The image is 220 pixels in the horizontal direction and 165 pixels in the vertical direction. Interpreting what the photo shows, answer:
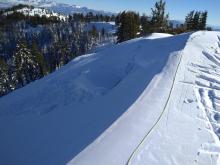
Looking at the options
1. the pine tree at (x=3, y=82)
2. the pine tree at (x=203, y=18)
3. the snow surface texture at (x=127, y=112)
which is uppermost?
the pine tree at (x=203, y=18)

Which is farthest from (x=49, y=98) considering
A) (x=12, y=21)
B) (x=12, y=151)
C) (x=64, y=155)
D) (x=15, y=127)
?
(x=12, y=21)

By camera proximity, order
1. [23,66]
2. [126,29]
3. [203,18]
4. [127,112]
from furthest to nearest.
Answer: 1. [203,18]
2. [23,66]
3. [126,29]
4. [127,112]

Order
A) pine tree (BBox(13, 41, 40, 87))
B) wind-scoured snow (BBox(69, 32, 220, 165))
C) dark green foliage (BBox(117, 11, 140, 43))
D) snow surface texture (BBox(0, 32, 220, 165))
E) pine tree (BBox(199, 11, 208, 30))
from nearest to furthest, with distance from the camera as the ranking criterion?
wind-scoured snow (BBox(69, 32, 220, 165)), snow surface texture (BBox(0, 32, 220, 165)), dark green foliage (BBox(117, 11, 140, 43)), pine tree (BBox(13, 41, 40, 87)), pine tree (BBox(199, 11, 208, 30))

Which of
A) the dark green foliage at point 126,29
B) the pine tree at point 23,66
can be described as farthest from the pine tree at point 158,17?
the pine tree at point 23,66

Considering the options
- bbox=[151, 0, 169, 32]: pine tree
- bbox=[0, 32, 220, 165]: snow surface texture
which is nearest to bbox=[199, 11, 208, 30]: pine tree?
bbox=[151, 0, 169, 32]: pine tree

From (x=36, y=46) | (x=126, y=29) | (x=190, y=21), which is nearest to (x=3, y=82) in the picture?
(x=36, y=46)

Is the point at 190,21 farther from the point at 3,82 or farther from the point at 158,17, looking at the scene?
the point at 3,82

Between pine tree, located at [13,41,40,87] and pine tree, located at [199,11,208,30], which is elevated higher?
pine tree, located at [199,11,208,30]

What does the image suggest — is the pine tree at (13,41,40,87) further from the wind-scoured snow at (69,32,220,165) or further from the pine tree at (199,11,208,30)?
the wind-scoured snow at (69,32,220,165)

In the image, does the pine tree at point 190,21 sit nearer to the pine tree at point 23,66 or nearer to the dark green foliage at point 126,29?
the dark green foliage at point 126,29
